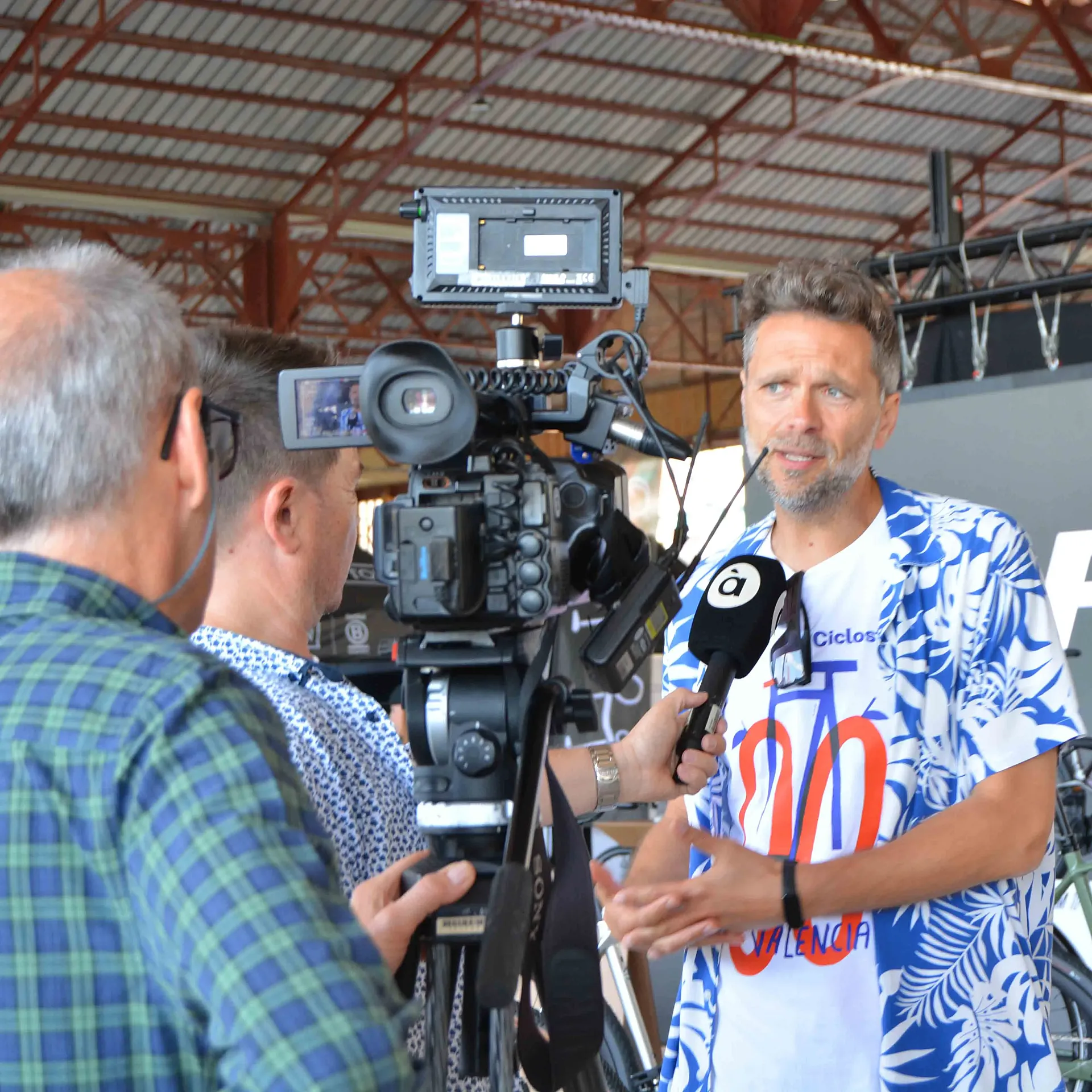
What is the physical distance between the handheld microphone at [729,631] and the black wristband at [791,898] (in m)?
0.16

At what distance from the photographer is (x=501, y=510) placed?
1276 mm

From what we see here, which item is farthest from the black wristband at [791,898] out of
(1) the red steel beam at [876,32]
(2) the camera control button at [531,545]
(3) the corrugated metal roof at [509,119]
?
(1) the red steel beam at [876,32]

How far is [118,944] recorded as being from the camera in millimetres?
893

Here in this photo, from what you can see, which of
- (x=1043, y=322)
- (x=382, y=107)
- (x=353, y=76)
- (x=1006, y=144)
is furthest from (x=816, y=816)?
(x=1006, y=144)

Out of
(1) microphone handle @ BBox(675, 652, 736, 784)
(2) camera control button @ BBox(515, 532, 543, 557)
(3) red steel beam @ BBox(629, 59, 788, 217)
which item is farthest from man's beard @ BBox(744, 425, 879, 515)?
(3) red steel beam @ BBox(629, 59, 788, 217)

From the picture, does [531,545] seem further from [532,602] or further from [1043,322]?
[1043,322]

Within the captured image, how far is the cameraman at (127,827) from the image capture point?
0.85m

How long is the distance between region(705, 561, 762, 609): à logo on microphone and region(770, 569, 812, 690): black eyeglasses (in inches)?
2.0

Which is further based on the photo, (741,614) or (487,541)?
(741,614)

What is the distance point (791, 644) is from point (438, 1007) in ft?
2.15

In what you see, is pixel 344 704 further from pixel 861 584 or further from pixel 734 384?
pixel 734 384

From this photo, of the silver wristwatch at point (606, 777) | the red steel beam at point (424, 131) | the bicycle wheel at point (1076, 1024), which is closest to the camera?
the silver wristwatch at point (606, 777)

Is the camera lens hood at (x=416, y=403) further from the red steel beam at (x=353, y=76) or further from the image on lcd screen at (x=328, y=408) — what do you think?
the red steel beam at (x=353, y=76)

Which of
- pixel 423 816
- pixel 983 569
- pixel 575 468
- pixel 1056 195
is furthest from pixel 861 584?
pixel 1056 195
